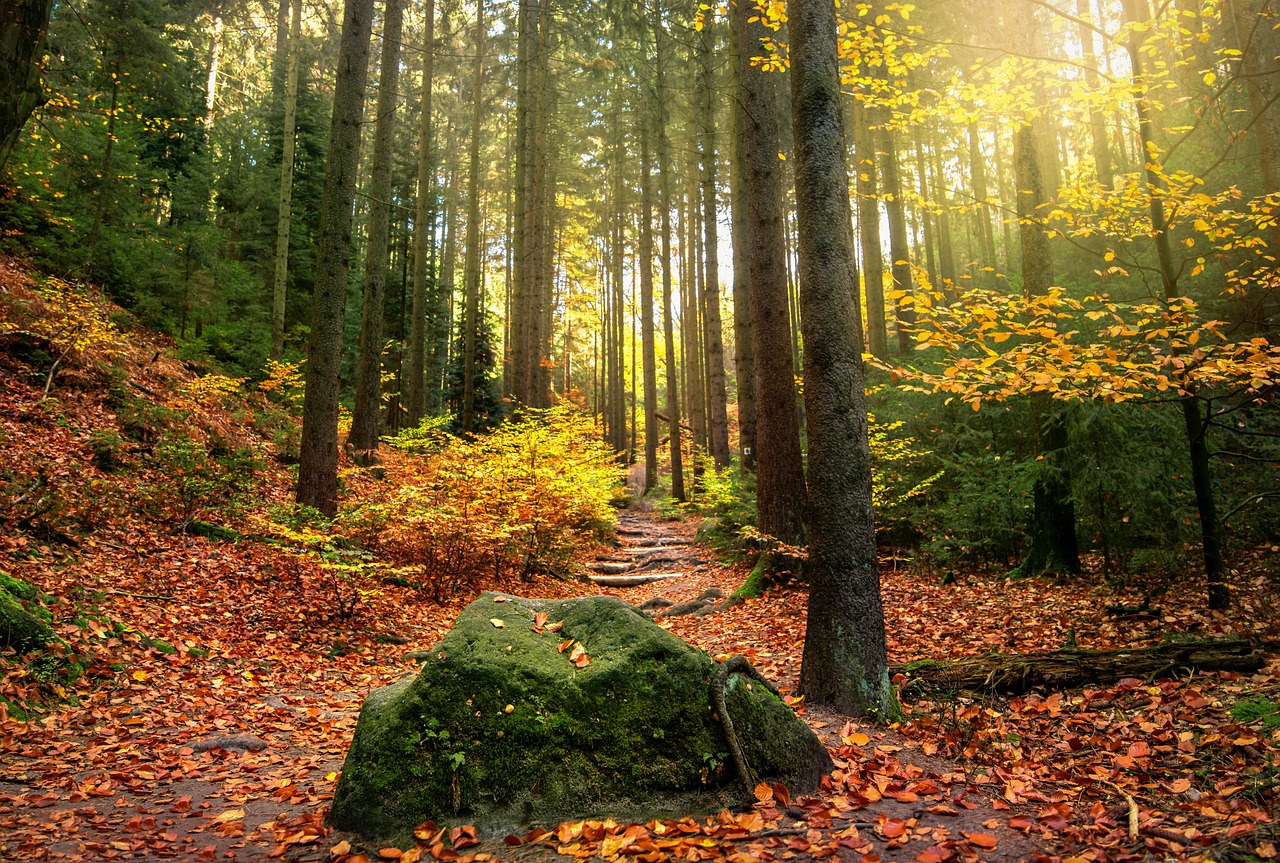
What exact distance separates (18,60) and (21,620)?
3.83 m

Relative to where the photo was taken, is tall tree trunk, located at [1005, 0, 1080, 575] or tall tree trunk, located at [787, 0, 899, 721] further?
tall tree trunk, located at [1005, 0, 1080, 575]

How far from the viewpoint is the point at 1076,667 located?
15.0ft

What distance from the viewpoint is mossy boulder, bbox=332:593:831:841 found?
3086mm

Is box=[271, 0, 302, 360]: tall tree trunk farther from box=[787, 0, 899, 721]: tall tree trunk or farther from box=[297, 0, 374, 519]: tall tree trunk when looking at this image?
box=[787, 0, 899, 721]: tall tree trunk

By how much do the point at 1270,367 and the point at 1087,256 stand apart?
913 cm

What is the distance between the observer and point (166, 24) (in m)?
17.2

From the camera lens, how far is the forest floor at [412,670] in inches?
113

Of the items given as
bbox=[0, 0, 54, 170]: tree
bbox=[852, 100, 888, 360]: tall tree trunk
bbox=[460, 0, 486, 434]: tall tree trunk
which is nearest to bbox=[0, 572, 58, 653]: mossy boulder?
bbox=[0, 0, 54, 170]: tree

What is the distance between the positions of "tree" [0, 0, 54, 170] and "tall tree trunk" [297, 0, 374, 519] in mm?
4276

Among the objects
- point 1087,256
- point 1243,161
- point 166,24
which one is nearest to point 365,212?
point 166,24

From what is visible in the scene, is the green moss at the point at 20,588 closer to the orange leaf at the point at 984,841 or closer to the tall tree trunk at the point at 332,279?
the tall tree trunk at the point at 332,279

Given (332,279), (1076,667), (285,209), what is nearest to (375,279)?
(332,279)

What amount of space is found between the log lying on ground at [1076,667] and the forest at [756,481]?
32mm

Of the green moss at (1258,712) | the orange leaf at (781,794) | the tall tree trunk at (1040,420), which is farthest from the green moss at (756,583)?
the orange leaf at (781,794)
